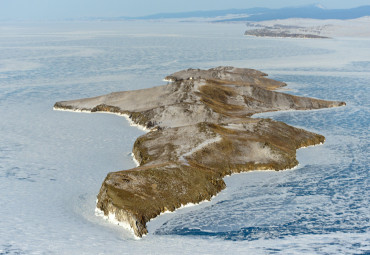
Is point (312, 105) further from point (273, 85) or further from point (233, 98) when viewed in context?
point (273, 85)

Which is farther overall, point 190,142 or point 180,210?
point 190,142

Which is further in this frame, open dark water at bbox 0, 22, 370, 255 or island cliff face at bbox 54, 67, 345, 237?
island cliff face at bbox 54, 67, 345, 237

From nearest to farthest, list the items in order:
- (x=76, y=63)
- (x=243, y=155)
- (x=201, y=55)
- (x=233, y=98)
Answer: (x=243, y=155) < (x=233, y=98) < (x=76, y=63) < (x=201, y=55)

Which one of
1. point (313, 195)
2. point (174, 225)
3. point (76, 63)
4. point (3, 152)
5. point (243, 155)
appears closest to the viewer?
point (174, 225)

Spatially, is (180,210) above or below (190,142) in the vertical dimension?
below

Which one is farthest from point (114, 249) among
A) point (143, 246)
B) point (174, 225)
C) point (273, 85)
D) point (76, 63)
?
point (76, 63)

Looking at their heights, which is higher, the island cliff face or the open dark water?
the island cliff face

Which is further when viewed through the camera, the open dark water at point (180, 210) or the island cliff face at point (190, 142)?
the island cliff face at point (190, 142)

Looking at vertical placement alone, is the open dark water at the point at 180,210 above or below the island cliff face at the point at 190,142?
below
